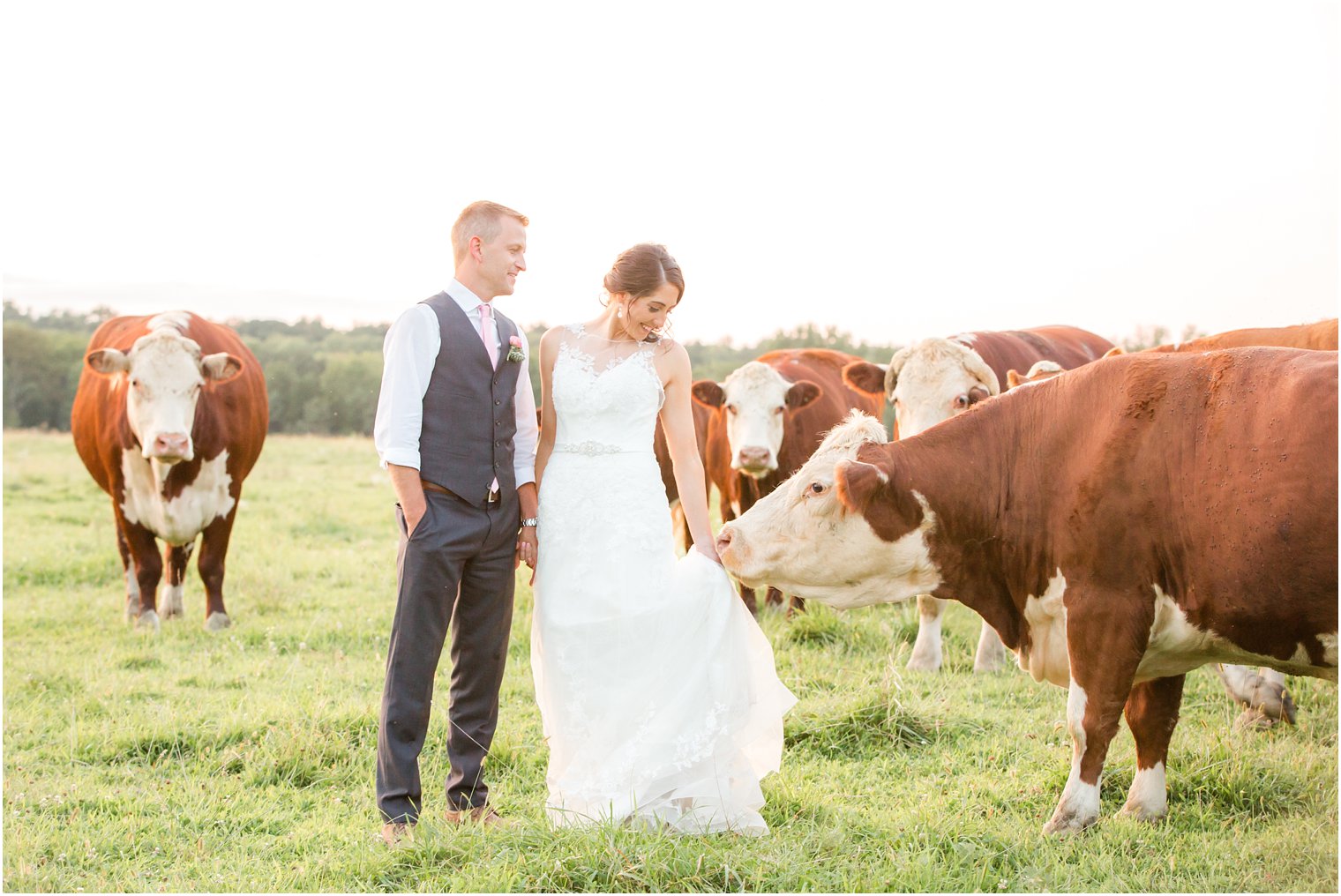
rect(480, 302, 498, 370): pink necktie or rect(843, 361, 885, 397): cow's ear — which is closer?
rect(480, 302, 498, 370): pink necktie

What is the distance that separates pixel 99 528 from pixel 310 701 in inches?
293

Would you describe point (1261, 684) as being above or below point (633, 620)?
below

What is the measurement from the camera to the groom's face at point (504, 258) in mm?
4426

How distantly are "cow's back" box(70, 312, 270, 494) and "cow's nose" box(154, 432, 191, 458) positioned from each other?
21.8 inches

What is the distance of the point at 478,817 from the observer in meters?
4.42

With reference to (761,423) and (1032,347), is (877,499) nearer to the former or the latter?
(761,423)

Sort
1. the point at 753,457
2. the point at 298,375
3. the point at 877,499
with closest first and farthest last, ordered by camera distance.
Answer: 1. the point at 877,499
2. the point at 753,457
3. the point at 298,375

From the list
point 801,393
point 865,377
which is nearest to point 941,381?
point 865,377

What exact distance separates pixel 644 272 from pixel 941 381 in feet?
12.5

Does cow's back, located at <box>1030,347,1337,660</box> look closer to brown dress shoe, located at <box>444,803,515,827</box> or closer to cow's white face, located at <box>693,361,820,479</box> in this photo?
brown dress shoe, located at <box>444,803,515,827</box>

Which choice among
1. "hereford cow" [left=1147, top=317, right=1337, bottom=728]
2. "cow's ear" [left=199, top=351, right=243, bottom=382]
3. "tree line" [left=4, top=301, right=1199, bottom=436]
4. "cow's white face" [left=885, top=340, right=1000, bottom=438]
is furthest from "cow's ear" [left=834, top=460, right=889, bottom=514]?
"tree line" [left=4, top=301, right=1199, bottom=436]

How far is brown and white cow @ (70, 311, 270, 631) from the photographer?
856 centimetres

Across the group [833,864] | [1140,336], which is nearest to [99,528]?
[833,864]

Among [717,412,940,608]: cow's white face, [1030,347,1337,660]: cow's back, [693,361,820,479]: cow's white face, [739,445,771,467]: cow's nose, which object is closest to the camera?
[1030,347,1337,660]: cow's back
